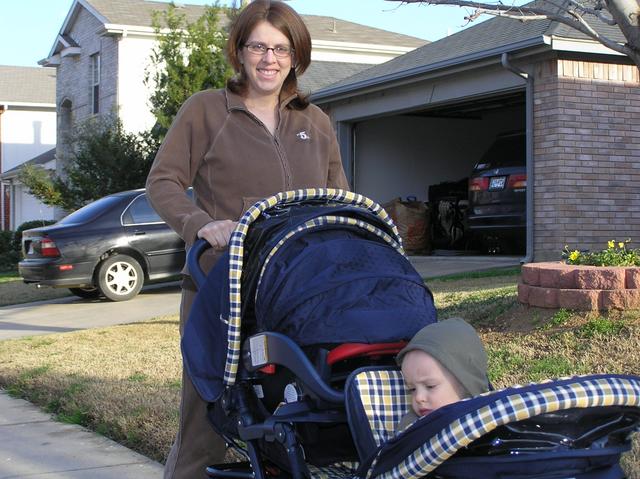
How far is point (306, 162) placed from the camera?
3.67 meters

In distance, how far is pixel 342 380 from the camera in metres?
2.89

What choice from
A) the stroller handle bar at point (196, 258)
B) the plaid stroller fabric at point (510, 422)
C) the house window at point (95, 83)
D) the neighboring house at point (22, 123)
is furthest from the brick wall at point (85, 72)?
the plaid stroller fabric at point (510, 422)

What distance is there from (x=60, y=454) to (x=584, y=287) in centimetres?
388

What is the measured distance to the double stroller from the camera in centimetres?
227

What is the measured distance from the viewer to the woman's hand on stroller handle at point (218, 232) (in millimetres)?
3211

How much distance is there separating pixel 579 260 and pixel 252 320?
491 centimetres

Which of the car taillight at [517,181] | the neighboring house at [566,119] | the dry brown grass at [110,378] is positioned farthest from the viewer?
the car taillight at [517,181]

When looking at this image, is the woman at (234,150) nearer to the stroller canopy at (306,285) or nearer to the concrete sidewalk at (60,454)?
the stroller canopy at (306,285)

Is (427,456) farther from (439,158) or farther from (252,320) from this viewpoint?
(439,158)

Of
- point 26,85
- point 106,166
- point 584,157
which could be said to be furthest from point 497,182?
point 26,85

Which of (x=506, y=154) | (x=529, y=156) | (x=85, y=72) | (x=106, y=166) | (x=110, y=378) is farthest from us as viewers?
(x=85, y=72)

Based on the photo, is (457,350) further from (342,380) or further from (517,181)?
(517,181)

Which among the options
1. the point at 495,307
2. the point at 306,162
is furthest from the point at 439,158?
the point at 306,162

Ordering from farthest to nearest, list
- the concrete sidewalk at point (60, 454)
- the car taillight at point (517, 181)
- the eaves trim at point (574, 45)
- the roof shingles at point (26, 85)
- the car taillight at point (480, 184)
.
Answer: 1. the roof shingles at point (26, 85)
2. the car taillight at point (480, 184)
3. the car taillight at point (517, 181)
4. the eaves trim at point (574, 45)
5. the concrete sidewalk at point (60, 454)
